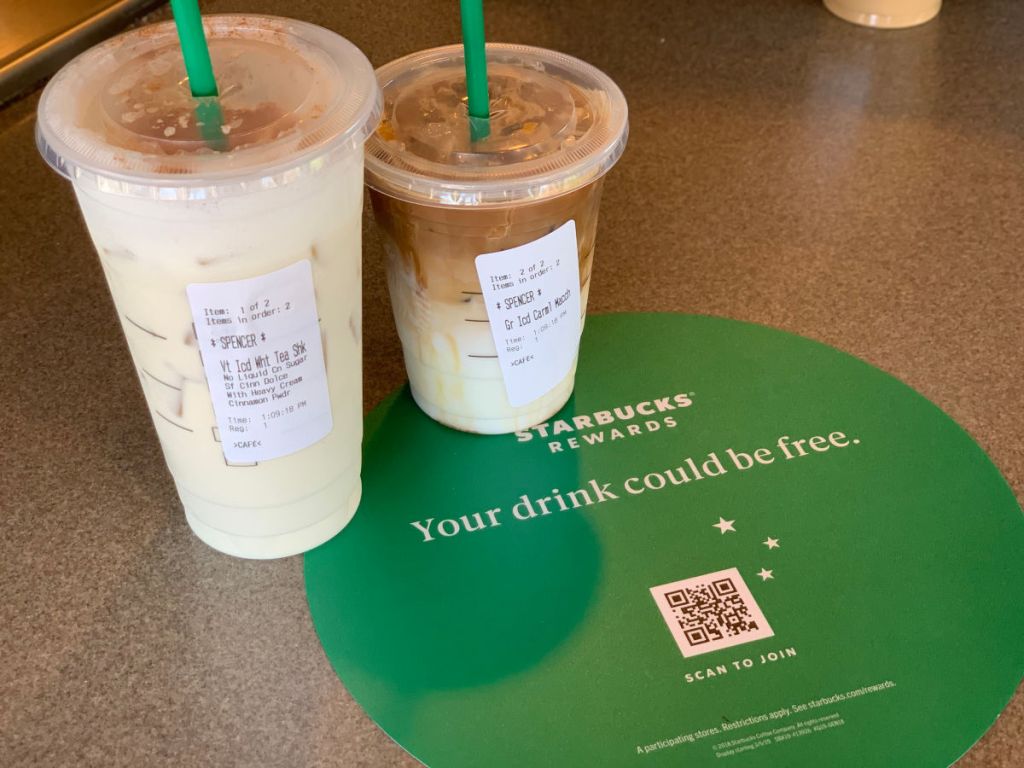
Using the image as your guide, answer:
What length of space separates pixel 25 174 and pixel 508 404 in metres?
0.65

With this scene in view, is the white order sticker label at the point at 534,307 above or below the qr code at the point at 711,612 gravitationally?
above

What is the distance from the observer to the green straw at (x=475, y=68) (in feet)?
2.49

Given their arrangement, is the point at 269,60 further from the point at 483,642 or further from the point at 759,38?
the point at 759,38

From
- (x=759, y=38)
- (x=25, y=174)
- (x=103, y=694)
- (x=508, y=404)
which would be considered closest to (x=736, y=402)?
(x=508, y=404)

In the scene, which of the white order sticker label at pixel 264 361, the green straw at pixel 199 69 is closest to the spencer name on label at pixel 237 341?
the white order sticker label at pixel 264 361

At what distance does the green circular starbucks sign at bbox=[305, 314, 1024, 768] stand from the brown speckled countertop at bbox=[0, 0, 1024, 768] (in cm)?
3

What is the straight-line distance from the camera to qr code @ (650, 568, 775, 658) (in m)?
0.78

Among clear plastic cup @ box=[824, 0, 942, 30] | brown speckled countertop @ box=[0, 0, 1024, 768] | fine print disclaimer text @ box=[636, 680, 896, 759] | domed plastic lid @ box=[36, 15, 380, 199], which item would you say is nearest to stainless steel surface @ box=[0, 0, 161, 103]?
brown speckled countertop @ box=[0, 0, 1024, 768]

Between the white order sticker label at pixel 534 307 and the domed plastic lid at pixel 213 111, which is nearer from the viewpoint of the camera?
the domed plastic lid at pixel 213 111

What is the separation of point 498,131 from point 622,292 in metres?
0.31

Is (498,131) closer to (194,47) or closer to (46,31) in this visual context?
(194,47)

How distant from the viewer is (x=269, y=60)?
0.73m

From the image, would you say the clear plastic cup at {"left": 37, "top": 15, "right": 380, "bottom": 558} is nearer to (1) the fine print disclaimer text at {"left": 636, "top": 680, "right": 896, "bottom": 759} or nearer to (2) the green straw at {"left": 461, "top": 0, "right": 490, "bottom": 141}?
(2) the green straw at {"left": 461, "top": 0, "right": 490, "bottom": 141}

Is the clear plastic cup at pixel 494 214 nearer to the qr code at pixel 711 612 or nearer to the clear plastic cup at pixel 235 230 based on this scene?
the clear plastic cup at pixel 235 230
